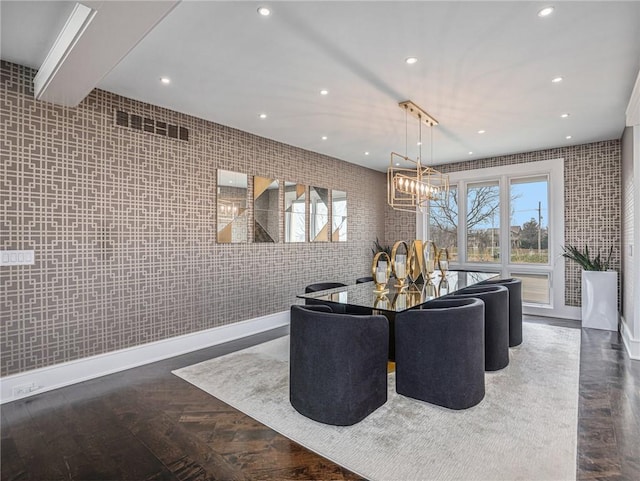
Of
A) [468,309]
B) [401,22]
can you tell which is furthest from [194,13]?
[468,309]

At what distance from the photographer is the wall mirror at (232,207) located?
432cm

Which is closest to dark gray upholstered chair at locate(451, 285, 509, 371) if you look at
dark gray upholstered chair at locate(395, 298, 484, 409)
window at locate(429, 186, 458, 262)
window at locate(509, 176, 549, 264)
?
dark gray upholstered chair at locate(395, 298, 484, 409)

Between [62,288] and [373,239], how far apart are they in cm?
525

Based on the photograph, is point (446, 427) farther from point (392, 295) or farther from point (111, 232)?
point (111, 232)

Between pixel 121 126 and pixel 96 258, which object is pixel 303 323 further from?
pixel 121 126

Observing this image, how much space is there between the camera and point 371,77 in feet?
9.96

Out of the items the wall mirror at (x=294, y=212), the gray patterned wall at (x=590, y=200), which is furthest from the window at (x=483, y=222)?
the wall mirror at (x=294, y=212)

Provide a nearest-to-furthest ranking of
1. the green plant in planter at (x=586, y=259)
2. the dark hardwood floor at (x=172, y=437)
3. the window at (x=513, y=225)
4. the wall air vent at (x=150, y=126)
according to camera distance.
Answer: the dark hardwood floor at (x=172, y=437) → the wall air vent at (x=150, y=126) → the green plant in planter at (x=586, y=259) → the window at (x=513, y=225)

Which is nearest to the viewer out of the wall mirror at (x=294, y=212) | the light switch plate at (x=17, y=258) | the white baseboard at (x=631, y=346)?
the light switch plate at (x=17, y=258)

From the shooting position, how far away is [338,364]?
7.41 ft

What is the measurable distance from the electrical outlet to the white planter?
20.7ft

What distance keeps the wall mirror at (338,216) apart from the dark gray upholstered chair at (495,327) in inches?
123

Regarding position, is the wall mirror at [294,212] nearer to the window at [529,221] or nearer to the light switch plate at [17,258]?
the light switch plate at [17,258]

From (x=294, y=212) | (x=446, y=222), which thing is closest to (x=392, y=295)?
(x=294, y=212)
